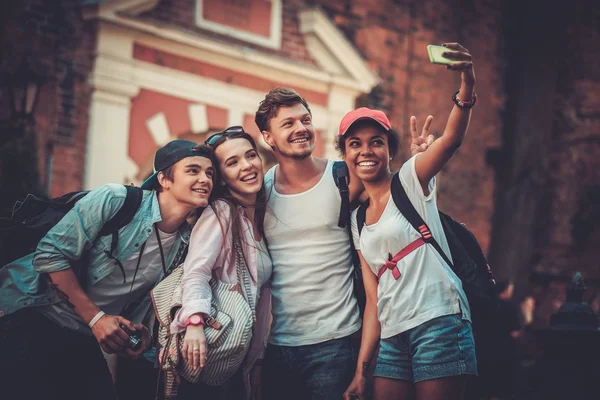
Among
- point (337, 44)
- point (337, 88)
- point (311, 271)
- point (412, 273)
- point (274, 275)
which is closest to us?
point (412, 273)

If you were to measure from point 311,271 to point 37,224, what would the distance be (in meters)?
1.26

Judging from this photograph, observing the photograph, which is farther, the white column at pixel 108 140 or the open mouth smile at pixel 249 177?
the white column at pixel 108 140

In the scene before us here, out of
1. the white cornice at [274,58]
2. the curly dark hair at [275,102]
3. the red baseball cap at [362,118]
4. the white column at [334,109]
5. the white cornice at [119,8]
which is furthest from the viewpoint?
the white column at [334,109]

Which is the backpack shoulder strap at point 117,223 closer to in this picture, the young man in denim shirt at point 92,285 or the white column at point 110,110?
the young man in denim shirt at point 92,285

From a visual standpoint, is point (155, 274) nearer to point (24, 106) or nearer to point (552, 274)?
point (24, 106)

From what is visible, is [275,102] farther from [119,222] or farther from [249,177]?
[119,222]

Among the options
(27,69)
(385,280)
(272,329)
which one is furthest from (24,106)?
(385,280)

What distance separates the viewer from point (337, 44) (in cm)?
989

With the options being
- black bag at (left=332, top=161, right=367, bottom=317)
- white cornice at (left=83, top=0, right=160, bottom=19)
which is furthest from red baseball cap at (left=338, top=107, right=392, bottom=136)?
white cornice at (left=83, top=0, right=160, bottom=19)

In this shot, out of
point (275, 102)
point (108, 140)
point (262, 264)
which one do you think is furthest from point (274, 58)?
point (262, 264)

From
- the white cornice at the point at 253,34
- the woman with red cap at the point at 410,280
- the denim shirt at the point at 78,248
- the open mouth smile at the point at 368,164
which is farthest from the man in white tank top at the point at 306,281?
the white cornice at the point at 253,34

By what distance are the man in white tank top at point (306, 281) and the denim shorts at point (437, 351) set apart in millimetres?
410

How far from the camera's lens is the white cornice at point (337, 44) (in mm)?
9766

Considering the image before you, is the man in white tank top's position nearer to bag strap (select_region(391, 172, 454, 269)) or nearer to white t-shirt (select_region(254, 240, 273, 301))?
white t-shirt (select_region(254, 240, 273, 301))
